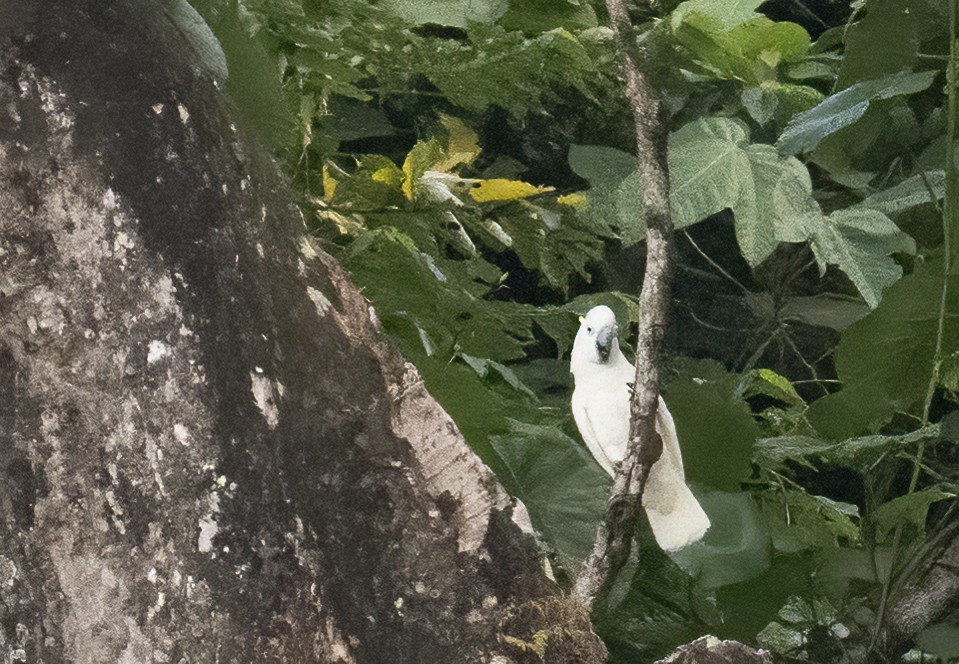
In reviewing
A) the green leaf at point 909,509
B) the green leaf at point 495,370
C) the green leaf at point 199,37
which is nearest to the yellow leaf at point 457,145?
the green leaf at point 495,370

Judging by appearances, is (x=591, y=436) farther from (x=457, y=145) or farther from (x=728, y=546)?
(x=457, y=145)

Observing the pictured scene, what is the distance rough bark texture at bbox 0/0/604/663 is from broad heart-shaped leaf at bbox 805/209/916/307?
0.36 metres

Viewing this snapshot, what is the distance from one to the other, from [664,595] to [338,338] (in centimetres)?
22

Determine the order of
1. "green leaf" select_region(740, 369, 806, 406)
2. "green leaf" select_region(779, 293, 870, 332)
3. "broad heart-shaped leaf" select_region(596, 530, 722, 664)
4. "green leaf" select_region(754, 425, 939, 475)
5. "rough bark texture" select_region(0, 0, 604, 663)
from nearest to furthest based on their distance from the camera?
"rough bark texture" select_region(0, 0, 604, 663)
"broad heart-shaped leaf" select_region(596, 530, 722, 664)
"green leaf" select_region(754, 425, 939, 475)
"green leaf" select_region(740, 369, 806, 406)
"green leaf" select_region(779, 293, 870, 332)

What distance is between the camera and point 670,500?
0.51 meters

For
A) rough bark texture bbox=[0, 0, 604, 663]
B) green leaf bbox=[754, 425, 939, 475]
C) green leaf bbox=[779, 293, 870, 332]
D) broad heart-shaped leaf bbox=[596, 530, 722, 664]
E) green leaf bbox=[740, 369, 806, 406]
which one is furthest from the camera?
green leaf bbox=[779, 293, 870, 332]

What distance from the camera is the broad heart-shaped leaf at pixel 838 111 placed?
57cm

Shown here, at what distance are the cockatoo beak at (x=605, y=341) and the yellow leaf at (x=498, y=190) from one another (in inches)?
4.4

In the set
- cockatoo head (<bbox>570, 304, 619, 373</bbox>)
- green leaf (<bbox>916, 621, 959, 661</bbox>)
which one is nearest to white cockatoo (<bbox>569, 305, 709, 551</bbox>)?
cockatoo head (<bbox>570, 304, 619, 373</bbox>)

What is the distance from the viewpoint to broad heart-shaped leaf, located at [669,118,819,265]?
0.64m

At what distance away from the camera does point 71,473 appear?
0.37 m

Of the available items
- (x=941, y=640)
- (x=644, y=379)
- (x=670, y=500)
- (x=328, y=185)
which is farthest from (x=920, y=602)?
(x=328, y=185)

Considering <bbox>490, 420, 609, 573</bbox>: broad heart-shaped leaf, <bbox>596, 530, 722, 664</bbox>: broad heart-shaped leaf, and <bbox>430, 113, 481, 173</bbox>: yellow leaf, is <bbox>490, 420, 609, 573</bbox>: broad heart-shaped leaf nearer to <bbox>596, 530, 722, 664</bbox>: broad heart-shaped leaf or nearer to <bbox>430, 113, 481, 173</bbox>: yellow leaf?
<bbox>596, 530, 722, 664</bbox>: broad heart-shaped leaf

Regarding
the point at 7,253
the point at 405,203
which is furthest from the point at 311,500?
the point at 405,203
